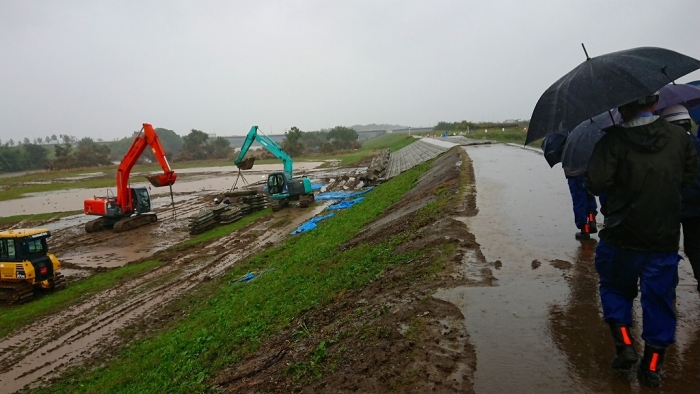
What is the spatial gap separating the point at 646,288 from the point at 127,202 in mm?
25201

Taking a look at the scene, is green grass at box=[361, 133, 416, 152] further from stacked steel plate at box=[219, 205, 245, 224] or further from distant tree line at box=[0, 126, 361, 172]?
stacked steel plate at box=[219, 205, 245, 224]

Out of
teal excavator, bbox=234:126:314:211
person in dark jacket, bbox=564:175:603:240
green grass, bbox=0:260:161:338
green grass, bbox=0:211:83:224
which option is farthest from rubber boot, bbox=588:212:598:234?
green grass, bbox=0:211:83:224

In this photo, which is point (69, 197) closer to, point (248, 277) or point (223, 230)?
point (223, 230)

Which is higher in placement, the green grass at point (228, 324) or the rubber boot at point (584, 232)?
the rubber boot at point (584, 232)

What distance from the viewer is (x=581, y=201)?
7.13 metres

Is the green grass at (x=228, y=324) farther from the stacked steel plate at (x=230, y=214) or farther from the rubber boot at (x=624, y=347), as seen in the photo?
the stacked steel plate at (x=230, y=214)

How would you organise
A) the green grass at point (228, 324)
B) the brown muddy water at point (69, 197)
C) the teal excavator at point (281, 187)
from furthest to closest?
the brown muddy water at point (69, 197) → the teal excavator at point (281, 187) → the green grass at point (228, 324)

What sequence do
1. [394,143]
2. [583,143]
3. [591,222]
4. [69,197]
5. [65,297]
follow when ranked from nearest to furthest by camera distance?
[583,143] < [591,222] < [65,297] < [69,197] < [394,143]

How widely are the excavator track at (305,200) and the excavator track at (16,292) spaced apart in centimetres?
1378

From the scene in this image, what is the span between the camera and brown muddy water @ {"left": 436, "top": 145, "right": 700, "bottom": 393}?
141 inches

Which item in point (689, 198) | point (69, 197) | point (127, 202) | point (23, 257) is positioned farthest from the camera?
point (69, 197)

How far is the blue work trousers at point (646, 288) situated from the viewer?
3.26 meters

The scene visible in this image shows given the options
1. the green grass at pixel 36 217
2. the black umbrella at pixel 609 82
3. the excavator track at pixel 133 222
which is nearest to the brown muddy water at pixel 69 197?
the green grass at pixel 36 217

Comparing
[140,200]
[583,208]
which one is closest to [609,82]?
[583,208]
